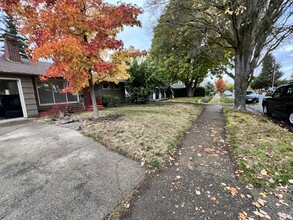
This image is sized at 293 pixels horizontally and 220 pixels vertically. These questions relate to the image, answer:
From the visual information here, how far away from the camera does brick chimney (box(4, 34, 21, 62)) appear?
8.32 meters

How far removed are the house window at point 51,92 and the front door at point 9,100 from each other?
1077 millimetres

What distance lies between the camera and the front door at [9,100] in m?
7.88

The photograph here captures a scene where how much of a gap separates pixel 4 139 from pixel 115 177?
4379 mm

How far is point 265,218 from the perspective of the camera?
2002mm

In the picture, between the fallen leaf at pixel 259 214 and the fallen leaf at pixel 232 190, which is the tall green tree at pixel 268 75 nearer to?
the fallen leaf at pixel 232 190

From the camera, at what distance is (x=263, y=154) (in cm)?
368

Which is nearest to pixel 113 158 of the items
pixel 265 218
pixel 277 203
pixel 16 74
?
pixel 265 218

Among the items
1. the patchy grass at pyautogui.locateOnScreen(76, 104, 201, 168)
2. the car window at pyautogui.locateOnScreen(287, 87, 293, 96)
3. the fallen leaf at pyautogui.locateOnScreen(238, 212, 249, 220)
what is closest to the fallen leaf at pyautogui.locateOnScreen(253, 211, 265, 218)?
the fallen leaf at pyautogui.locateOnScreen(238, 212, 249, 220)

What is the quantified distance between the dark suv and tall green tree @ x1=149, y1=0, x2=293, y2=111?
153 cm

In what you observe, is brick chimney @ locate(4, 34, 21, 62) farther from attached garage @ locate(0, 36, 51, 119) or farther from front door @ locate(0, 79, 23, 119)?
front door @ locate(0, 79, 23, 119)

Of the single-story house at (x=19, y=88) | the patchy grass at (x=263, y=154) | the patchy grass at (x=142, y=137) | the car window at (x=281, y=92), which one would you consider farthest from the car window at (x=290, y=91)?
the single-story house at (x=19, y=88)

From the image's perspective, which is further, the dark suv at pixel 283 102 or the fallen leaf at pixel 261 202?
the dark suv at pixel 283 102

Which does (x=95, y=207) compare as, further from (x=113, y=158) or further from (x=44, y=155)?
(x=44, y=155)

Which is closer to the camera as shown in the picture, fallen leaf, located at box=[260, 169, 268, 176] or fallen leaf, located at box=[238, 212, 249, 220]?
fallen leaf, located at box=[238, 212, 249, 220]
